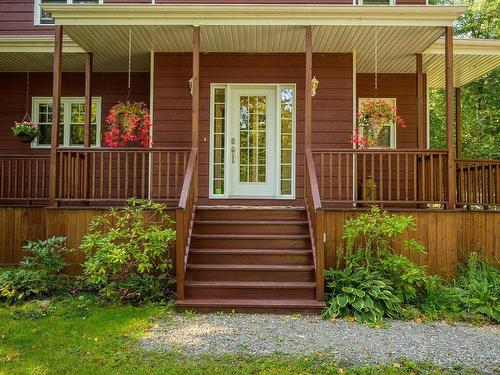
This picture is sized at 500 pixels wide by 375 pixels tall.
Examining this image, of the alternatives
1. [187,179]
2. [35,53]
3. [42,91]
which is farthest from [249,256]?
[42,91]

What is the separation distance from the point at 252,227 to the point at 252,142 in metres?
2.03

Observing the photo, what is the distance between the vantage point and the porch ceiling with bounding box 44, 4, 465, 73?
576cm

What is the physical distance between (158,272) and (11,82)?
560 centimetres

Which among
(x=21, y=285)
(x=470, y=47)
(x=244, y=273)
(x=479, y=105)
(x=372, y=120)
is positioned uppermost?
(x=479, y=105)

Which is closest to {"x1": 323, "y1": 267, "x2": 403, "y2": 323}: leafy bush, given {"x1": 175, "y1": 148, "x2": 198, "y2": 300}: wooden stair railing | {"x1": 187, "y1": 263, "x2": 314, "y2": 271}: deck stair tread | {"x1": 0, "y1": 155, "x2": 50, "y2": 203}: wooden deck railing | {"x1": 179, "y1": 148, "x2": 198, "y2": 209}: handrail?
{"x1": 187, "y1": 263, "x2": 314, "y2": 271}: deck stair tread

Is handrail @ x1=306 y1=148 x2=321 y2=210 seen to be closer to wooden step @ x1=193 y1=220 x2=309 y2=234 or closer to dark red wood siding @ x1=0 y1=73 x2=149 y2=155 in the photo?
wooden step @ x1=193 y1=220 x2=309 y2=234

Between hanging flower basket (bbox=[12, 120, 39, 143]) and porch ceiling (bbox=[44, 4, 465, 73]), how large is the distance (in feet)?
6.24

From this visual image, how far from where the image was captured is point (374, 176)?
739 centimetres

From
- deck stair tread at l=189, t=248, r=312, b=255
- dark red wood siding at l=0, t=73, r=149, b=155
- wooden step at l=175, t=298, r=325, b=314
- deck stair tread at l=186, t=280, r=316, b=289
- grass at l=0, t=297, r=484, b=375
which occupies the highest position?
dark red wood siding at l=0, t=73, r=149, b=155

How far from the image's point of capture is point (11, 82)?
28.1 ft

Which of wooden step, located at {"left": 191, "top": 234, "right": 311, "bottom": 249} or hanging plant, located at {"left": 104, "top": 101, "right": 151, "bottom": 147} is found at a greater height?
hanging plant, located at {"left": 104, "top": 101, "right": 151, "bottom": 147}

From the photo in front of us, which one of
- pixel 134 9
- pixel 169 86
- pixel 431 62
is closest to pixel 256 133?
pixel 169 86

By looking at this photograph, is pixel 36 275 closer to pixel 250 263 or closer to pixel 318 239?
pixel 250 263

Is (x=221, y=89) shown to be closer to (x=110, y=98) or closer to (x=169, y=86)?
(x=169, y=86)
